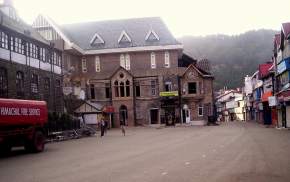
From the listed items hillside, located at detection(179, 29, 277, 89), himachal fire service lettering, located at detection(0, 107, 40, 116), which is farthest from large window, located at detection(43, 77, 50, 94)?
hillside, located at detection(179, 29, 277, 89)

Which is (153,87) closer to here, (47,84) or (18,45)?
(47,84)

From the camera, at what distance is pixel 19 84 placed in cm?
3694

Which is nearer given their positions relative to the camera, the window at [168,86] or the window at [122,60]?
the window at [168,86]

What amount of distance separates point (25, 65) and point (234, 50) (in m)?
60.4

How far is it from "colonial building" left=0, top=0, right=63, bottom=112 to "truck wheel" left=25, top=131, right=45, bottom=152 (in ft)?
35.2

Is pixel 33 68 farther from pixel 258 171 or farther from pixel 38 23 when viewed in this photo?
pixel 258 171

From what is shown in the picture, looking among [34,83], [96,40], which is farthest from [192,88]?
[34,83]

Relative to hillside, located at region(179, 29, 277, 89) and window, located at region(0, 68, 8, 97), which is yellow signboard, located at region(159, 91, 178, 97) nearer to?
hillside, located at region(179, 29, 277, 89)

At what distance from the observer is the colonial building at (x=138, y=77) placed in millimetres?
64250

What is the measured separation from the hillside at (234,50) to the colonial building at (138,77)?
56.8 ft

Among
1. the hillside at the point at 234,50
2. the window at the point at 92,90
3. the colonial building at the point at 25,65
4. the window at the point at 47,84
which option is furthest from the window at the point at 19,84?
the hillside at the point at 234,50

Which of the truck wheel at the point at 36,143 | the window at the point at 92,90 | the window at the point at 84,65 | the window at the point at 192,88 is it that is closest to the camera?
the truck wheel at the point at 36,143

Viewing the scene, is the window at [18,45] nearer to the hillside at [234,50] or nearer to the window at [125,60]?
the window at [125,60]

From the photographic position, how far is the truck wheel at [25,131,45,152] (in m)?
23.3
